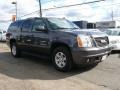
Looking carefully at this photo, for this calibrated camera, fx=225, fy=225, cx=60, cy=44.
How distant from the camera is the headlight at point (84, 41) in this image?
6907 mm

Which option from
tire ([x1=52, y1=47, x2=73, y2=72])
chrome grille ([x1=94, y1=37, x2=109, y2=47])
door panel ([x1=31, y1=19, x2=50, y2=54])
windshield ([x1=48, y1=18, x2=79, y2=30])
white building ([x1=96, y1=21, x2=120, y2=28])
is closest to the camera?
tire ([x1=52, y1=47, x2=73, y2=72])

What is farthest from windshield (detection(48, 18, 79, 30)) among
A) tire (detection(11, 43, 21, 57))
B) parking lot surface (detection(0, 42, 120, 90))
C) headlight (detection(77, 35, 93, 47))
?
tire (detection(11, 43, 21, 57))

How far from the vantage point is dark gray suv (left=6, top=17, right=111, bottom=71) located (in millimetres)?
6961

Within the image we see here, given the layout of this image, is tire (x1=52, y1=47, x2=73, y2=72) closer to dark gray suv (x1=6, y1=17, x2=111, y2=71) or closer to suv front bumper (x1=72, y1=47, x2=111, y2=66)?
dark gray suv (x1=6, y1=17, x2=111, y2=71)

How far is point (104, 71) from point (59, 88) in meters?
2.21

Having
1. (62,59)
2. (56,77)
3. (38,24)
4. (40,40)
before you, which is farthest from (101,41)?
(38,24)

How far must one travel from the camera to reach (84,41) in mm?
6961

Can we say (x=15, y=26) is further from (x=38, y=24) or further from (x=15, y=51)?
(x=38, y=24)

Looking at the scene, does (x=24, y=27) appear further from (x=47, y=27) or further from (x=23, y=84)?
(x=23, y=84)

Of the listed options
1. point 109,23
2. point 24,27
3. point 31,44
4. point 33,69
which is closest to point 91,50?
point 33,69

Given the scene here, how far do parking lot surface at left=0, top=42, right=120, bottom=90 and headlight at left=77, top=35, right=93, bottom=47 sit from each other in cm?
95

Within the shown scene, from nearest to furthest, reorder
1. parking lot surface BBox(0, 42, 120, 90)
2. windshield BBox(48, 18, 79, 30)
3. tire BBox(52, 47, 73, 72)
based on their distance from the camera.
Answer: parking lot surface BBox(0, 42, 120, 90) < tire BBox(52, 47, 73, 72) < windshield BBox(48, 18, 79, 30)

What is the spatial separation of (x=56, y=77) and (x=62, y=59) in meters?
0.80

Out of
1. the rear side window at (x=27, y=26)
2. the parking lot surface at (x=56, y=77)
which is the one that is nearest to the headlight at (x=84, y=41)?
the parking lot surface at (x=56, y=77)
